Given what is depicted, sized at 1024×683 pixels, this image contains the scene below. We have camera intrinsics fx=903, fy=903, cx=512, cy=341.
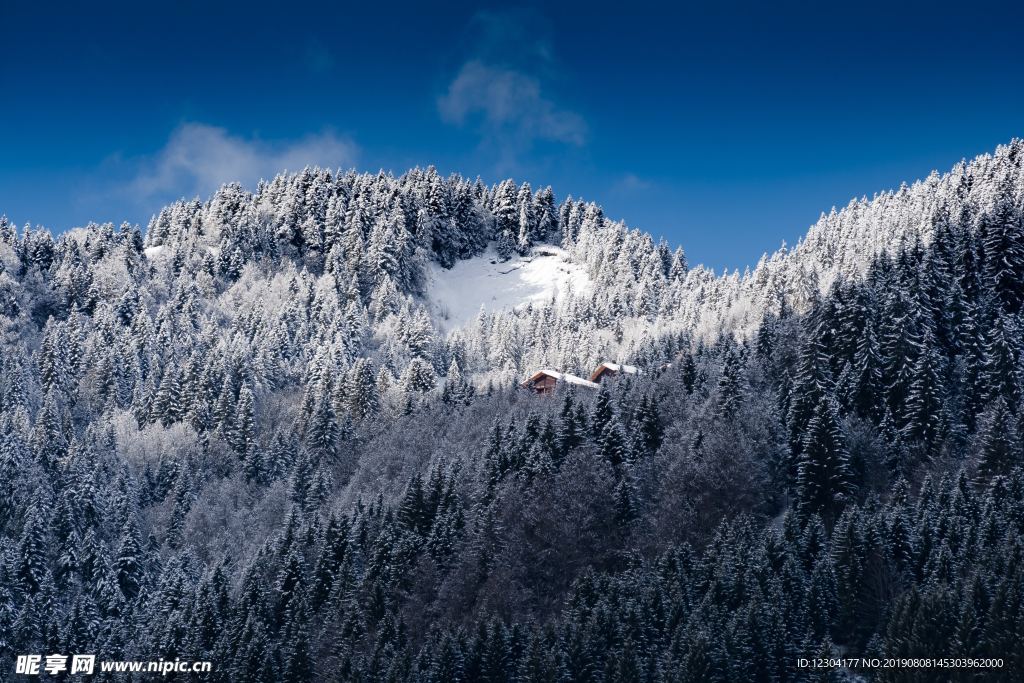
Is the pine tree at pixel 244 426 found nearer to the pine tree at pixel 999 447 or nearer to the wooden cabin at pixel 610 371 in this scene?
the wooden cabin at pixel 610 371

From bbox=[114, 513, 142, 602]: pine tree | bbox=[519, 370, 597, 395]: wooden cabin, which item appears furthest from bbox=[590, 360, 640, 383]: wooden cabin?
bbox=[114, 513, 142, 602]: pine tree

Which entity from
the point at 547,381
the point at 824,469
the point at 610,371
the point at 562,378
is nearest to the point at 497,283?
A: the point at 547,381

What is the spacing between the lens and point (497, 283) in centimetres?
17462

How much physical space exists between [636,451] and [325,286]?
90.3m

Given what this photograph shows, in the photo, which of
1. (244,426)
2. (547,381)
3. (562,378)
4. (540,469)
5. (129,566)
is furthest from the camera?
(244,426)

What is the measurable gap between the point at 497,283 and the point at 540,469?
107 m

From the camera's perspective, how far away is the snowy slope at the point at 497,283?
164 metres

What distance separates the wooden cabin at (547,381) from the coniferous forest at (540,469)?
2.62 m

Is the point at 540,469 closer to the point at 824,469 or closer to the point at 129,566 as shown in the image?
the point at 824,469

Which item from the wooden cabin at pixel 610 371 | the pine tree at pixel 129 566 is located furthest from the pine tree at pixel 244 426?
the wooden cabin at pixel 610 371

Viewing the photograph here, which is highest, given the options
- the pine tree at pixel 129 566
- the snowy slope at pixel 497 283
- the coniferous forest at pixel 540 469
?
the snowy slope at pixel 497 283

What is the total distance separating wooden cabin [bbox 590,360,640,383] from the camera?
103137mm

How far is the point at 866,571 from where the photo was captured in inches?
1988

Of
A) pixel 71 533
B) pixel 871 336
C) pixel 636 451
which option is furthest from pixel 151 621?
pixel 871 336
